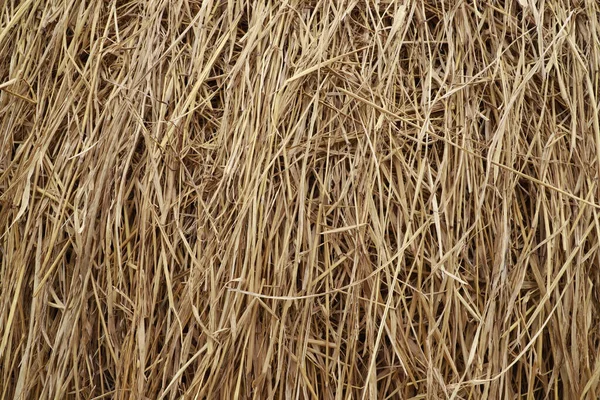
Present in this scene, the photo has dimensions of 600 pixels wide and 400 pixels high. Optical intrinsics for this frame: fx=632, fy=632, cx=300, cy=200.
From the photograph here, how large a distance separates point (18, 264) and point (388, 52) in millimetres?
449

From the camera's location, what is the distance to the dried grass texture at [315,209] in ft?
2.02

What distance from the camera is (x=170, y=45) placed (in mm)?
689

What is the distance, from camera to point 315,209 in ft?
2.08

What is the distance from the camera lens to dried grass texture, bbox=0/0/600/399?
2.02 ft

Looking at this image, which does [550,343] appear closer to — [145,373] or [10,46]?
[145,373]

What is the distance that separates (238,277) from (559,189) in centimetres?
33

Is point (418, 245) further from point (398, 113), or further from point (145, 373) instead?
point (145, 373)

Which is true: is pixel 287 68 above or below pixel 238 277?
above

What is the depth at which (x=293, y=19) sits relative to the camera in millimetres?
683

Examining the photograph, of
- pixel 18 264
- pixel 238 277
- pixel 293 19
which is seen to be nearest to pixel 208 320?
pixel 238 277

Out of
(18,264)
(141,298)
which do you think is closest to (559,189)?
(141,298)

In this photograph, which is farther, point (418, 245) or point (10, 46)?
point (10, 46)

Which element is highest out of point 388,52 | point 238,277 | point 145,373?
point 388,52

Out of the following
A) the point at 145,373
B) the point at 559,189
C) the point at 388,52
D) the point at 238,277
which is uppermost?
the point at 388,52
